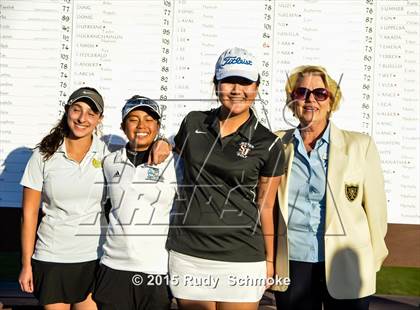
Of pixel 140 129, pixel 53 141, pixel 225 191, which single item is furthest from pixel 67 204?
pixel 225 191

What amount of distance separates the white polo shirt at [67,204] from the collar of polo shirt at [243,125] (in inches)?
28.9

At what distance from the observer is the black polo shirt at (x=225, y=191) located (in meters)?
2.63

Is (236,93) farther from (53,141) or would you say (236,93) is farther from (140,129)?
(53,141)

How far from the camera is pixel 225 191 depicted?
104 inches

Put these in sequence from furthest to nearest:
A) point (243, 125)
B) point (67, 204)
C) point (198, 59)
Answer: point (198, 59), point (67, 204), point (243, 125)

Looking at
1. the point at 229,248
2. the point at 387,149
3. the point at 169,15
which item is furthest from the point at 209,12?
the point at 229,248

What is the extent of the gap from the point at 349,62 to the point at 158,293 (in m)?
2.15

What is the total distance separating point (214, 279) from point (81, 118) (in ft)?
3.96

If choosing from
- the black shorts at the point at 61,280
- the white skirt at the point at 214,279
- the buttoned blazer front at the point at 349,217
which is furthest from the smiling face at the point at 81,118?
the buttoned blazer front at the point at 349,217

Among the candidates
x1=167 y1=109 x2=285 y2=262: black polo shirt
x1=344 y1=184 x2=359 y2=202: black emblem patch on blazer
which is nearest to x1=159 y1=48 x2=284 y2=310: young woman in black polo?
x1=167 y1=109 x2=285 y2=262: black polo shirt

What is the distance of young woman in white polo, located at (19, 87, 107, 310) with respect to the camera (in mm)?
2881

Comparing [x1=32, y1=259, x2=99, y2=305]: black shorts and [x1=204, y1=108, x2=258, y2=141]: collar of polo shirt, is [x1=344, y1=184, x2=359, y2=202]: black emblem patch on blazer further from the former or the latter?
[x1=32, y1=259, x2=99, y2=305]: black shorts

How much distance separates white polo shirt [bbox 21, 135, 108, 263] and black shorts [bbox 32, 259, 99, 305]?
0.04m

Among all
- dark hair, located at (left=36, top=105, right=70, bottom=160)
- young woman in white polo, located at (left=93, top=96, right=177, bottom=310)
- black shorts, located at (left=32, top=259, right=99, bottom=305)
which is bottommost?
black shorts, located at (left=32, top=259, right=99, bottom=305)
